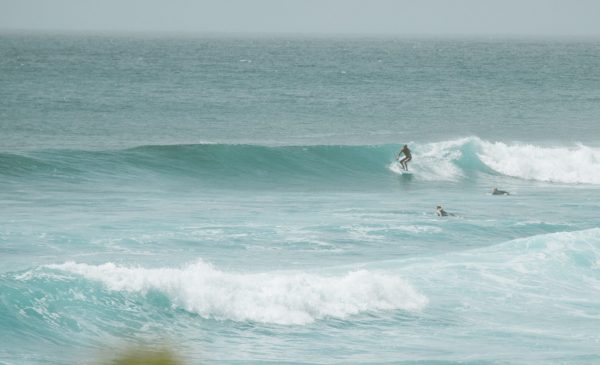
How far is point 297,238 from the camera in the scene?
23422 mm

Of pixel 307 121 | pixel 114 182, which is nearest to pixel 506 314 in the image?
pixel 114 182

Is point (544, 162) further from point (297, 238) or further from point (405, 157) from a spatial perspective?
point (297, 238)

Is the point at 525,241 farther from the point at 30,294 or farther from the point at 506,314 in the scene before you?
the point at 30,294

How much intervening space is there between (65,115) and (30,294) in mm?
36100

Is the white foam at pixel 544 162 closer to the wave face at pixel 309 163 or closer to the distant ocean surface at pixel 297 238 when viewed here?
the wave face at pixel 309 163

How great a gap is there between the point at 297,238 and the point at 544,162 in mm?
17764

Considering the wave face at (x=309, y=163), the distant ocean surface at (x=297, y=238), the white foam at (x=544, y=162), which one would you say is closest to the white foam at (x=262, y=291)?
the distant ocean surface at (x=297, y=238)

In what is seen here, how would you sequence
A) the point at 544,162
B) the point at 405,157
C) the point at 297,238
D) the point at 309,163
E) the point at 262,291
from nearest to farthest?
the point at 262,291, the point at 297,238, the point at 309,163, the point at 405,157, the point at 544,162

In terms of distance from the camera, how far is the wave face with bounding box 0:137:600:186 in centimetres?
3388

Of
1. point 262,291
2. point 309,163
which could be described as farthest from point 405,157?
point 262,291

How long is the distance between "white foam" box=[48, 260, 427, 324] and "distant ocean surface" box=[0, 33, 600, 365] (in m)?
0.04

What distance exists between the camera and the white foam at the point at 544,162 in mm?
37094

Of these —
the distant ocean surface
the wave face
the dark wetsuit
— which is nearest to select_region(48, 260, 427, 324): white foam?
the distant ocean surface

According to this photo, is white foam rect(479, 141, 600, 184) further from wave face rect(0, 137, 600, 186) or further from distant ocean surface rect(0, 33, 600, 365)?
distant ocean surface rect(0, 33, 600, 365)
